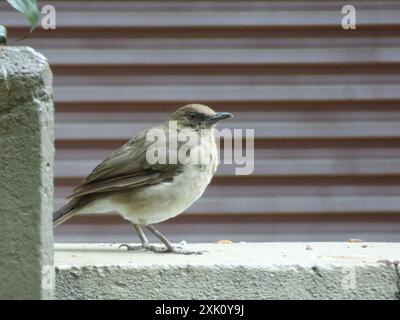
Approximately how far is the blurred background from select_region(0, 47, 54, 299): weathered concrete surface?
3.03 metres

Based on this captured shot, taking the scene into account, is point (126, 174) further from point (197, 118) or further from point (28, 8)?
point (28, 8)

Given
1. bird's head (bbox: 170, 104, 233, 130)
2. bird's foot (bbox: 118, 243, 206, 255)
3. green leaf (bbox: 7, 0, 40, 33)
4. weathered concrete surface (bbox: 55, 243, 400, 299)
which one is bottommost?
weathered concrete surface (bbox: 55, 243, 400, 299)

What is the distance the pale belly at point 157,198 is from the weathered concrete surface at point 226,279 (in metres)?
0.76

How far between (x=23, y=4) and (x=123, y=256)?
1.20 meters

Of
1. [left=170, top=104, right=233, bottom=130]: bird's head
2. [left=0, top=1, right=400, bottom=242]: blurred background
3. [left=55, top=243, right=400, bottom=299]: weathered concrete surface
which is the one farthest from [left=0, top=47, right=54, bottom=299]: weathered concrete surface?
[left=0, top=1, right=400, bottom=242]: blurred background

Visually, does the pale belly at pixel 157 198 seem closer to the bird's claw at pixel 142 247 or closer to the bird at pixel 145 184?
the bird at pixel 145 184

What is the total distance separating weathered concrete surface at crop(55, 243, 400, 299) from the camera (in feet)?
10.8

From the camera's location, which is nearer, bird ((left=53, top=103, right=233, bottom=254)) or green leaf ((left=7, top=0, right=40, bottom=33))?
green leaf ((left=7, top=0, right=40, bottom=33))

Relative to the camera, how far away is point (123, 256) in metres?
3.75

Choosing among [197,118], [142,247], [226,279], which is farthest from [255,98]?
[226,279]

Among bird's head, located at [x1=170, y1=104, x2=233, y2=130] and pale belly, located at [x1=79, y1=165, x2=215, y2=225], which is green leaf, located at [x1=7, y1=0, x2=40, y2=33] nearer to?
Result: pale belly, located at [x1=79, y1=165, x2=215, y2=225]

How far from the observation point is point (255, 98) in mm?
5957
